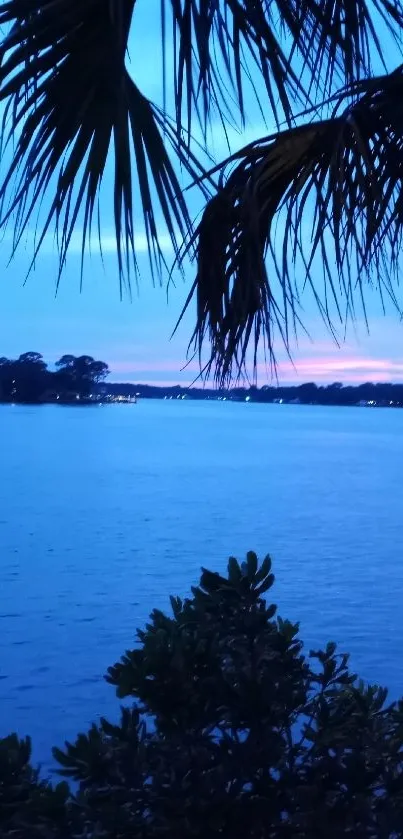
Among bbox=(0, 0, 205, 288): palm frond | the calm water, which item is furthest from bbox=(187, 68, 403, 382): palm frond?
the calm water

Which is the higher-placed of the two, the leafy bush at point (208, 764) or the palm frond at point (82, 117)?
the palm frond at point (82, 117)

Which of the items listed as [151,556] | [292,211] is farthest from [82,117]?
[151,556]

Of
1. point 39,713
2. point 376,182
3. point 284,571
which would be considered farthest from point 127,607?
point 376,182

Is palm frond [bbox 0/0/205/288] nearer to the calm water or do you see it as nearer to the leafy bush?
the leafy bush

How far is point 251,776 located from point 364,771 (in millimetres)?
212

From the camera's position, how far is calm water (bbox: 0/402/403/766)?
14.2 meters

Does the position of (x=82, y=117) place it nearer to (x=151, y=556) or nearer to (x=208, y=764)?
(x=208, y=764)

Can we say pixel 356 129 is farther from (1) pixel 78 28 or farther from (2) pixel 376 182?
(1) pixel 78 28

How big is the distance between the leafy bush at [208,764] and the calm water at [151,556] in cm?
810

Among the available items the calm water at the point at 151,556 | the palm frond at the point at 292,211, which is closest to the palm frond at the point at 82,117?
the palm frond at the point at 292,211

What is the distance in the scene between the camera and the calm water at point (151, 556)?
560 inches

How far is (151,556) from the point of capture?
77.6 feet

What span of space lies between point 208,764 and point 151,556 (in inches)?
860

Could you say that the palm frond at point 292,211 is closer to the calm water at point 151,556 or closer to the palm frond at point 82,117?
the palm frond at point 82,117
